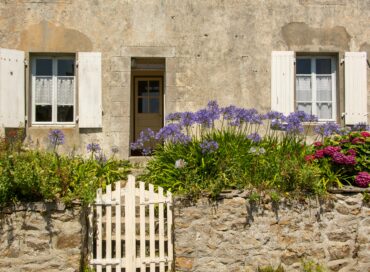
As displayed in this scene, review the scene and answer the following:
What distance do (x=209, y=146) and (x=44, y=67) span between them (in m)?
4.20

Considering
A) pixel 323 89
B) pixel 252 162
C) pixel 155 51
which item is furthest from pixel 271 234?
pixel 155 51

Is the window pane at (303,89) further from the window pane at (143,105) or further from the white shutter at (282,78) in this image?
the window pane at (143,105)

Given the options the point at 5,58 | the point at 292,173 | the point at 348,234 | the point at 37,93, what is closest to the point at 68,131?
the point at 37,93

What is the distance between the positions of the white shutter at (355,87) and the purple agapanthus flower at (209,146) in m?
3.59

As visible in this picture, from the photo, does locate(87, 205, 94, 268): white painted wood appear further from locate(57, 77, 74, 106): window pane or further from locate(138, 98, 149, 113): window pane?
locate(138, 98, 149, 113): window pane

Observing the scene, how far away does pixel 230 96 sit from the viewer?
8406 millimetres

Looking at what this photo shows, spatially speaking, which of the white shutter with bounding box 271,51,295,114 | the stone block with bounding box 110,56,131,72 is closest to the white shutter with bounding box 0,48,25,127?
the stone block with bounding box 110,56,131,72

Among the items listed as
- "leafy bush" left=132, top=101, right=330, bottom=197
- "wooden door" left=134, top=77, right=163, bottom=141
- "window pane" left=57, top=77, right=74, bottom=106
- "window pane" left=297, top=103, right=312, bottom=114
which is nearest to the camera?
"leafy bush" left=132, top=101, right=330, bottom=197

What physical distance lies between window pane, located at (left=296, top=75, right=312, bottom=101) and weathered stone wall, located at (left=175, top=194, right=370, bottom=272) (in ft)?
10.8

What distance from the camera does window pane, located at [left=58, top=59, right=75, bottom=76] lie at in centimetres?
852

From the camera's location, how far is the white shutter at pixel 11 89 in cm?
793

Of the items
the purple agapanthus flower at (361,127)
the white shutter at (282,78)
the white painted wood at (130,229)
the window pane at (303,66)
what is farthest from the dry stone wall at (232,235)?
the window pane at (303,66)

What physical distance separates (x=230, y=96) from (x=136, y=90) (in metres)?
3.51

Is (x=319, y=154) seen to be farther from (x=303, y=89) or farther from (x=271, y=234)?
(x=303, y=89)
